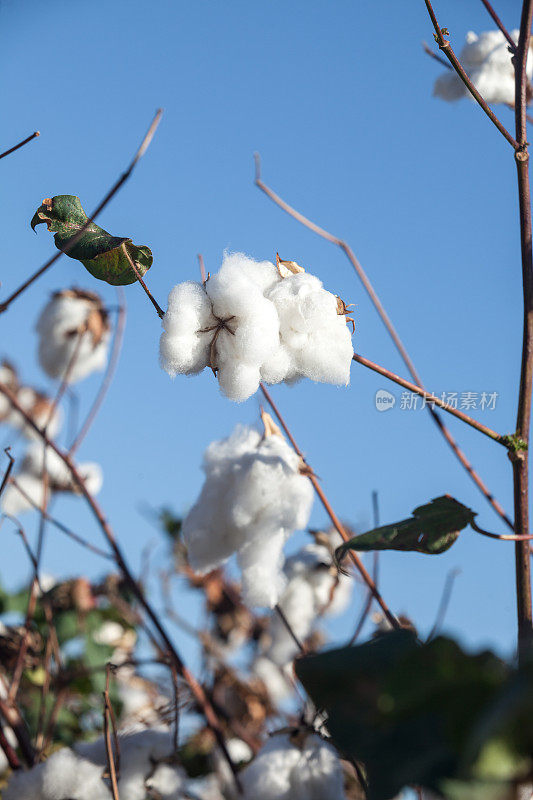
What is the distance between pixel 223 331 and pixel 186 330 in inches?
1.9

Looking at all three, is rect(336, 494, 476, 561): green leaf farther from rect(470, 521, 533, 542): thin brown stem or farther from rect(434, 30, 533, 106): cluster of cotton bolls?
rect(434, 30, 533, 106): cluster of cotton bolls

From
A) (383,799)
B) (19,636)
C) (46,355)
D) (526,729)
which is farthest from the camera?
(46,355)

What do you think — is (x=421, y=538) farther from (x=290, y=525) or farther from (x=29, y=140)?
(x=29, y=140)

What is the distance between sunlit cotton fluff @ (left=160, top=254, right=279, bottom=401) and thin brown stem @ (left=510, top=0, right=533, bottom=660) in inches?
11.1

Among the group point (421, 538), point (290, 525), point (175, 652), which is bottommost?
point (175, 652)

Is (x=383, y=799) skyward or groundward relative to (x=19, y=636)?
skyward

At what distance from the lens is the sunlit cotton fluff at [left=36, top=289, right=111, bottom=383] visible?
7.21 feet

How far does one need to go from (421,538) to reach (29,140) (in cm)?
58

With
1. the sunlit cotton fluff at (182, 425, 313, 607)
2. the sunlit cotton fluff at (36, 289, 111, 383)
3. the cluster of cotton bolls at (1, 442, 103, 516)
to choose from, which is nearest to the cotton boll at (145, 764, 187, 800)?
the sunlit cotton fluff at (182, 425, 313, 607)

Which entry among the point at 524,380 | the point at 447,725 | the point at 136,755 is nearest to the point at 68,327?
the point at 136,755

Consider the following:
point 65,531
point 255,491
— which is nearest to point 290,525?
point 255,491

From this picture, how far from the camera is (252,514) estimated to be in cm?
113

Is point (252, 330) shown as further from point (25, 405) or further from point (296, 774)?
point (25, 405)

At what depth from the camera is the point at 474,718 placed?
0.35 m
